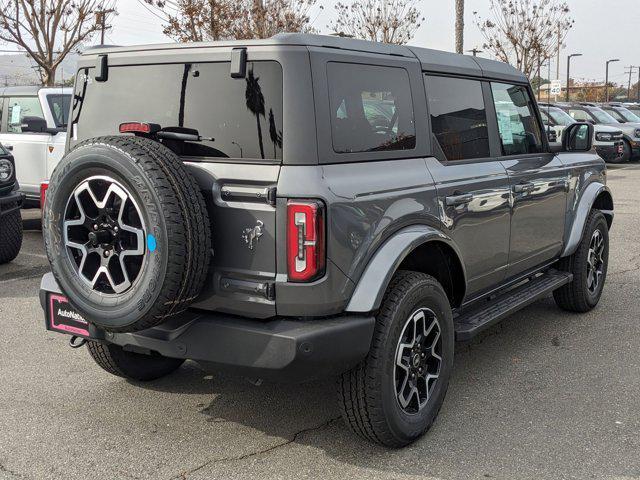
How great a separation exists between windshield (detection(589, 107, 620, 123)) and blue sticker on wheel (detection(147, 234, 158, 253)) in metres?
20.4

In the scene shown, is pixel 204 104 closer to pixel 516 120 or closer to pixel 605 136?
pixel 516 120

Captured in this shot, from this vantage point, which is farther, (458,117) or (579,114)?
(579,114)

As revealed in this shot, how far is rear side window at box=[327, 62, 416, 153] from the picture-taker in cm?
321

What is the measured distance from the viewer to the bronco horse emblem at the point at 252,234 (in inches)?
119

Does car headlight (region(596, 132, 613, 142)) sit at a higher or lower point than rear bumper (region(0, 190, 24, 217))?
higher

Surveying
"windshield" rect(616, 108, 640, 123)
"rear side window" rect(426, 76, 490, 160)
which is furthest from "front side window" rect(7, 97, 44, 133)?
"windshield" rect(616, 108, 640, 123)

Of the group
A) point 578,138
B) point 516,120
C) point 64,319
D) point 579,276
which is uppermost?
point 516,120

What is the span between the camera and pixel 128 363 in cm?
412

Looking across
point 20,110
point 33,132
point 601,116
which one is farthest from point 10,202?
point 601,116

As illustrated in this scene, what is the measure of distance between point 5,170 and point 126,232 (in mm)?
4734

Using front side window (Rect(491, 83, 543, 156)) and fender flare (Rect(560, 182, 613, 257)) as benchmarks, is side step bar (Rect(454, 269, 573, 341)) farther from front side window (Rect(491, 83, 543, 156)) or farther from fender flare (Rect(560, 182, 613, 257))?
front side window (Rect(491, 83, 543, 156))

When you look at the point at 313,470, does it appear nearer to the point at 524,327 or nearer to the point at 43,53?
the point at 524,327

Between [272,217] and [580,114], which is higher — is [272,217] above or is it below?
below

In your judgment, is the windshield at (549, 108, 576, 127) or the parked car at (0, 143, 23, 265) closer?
the parked car at (0, 143, 23, 265)
